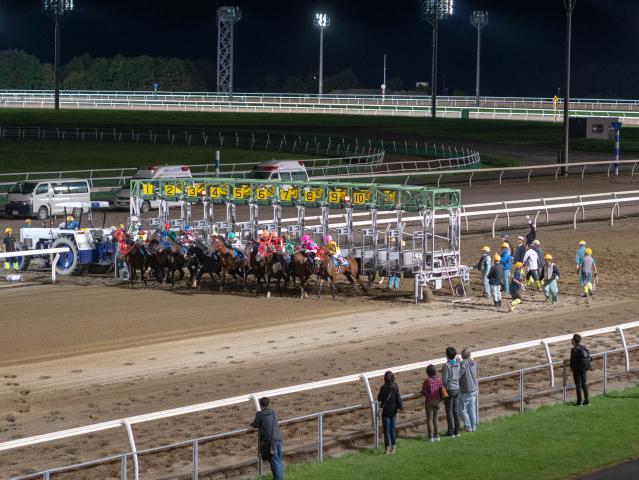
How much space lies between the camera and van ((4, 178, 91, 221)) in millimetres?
36781

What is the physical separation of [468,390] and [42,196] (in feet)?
84.6

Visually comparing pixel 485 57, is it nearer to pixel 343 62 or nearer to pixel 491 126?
pixel 343 62

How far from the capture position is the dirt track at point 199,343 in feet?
47.5

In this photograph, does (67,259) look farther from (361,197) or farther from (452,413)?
(452,413)

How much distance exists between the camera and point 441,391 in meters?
13.0

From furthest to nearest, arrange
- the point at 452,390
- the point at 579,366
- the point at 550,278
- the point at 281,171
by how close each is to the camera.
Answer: the point at 281,171
the point at 550,278
the point at 579,366
the point at 452,390

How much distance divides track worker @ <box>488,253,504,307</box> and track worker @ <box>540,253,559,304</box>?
2.68 ft

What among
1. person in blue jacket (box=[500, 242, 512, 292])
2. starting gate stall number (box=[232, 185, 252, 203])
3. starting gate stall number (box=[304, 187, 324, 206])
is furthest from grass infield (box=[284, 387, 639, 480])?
starting gate stall number (box=[232, 185, 252, 203])

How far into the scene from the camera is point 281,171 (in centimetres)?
3988

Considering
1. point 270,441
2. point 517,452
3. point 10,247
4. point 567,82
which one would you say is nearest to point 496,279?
point 517,452

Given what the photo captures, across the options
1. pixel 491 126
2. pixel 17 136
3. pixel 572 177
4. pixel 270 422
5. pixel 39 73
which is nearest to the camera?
pixel 270 422

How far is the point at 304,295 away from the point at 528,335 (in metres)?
5.35

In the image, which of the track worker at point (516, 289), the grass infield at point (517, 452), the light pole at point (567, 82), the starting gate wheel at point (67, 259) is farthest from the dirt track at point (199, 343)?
the light pole at point (567, 82)

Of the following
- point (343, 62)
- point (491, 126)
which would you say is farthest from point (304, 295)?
point (343, 62)
